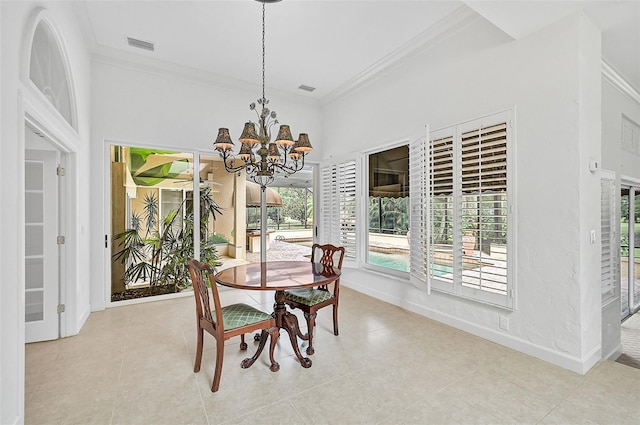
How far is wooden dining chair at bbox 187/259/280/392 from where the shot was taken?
7.18 feet

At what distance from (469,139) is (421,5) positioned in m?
1.41

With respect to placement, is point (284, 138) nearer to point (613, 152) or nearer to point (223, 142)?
point (223, 142)

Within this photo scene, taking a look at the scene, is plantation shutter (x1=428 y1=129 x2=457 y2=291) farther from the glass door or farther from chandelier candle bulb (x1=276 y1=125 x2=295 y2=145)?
the glass door

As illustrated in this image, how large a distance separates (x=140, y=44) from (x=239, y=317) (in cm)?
360

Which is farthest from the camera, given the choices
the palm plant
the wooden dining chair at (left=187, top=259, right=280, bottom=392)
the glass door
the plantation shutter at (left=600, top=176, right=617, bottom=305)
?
the glass door

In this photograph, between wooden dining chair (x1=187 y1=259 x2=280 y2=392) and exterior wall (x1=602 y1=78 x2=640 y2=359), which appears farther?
exterior wall (x1=602 y1=78 x2=640 y2=359)

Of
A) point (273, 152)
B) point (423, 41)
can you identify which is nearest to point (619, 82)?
point (423, 41)

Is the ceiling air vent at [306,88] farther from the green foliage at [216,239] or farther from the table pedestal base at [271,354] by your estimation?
the table pedestal base at [271,354]

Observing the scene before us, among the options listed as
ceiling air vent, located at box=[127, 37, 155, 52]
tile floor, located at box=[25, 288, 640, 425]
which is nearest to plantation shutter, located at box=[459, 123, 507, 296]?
tile floor, located at box=[25, 288, 640, 425]

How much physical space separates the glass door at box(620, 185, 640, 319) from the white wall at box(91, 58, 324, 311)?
573 centimetres

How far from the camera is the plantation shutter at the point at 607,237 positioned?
3012 millimetres

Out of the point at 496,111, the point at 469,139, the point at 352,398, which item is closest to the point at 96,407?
the point at 352,398

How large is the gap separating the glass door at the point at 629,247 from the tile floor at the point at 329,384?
9.61 ft

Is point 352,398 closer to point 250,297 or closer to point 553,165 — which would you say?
point 553,165
